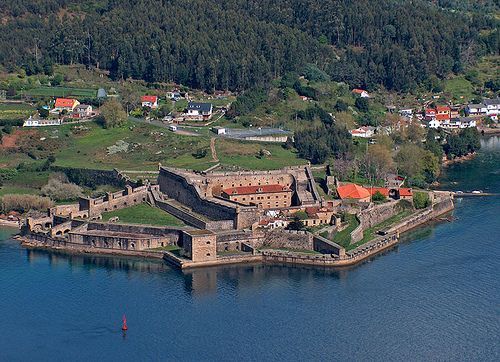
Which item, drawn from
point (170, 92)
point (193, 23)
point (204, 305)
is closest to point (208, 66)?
point (170, 92)

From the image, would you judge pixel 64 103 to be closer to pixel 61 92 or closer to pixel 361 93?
pixel 61 92

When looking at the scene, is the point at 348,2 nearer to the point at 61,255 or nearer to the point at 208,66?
the point at 208,66

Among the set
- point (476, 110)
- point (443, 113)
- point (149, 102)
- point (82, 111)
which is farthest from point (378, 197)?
point (476, 110)

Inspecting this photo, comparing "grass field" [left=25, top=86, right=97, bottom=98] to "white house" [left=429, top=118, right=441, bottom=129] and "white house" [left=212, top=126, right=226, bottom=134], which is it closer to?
"white house" [left=212, top=126, right=226, bottom=134]

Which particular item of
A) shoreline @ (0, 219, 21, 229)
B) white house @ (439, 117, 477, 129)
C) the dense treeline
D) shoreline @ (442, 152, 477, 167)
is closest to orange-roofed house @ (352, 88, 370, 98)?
the dense treeline

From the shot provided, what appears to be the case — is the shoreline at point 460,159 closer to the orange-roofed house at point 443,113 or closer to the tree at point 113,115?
the orange-roofed house at point 443,113

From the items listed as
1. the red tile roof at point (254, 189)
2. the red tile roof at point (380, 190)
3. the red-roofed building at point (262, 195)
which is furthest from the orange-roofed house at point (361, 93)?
the red-roofed building at point (262, 195)
